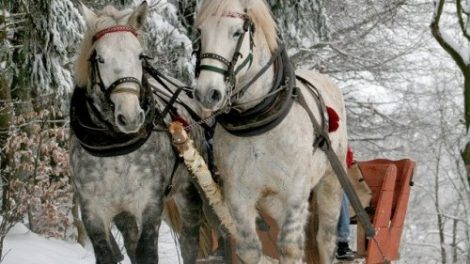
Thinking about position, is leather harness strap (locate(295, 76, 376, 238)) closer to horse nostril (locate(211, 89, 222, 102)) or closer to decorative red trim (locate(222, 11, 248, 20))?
decorative red trim (locate(222, 11, 248, 20))

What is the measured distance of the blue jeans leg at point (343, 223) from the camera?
561 centimetres

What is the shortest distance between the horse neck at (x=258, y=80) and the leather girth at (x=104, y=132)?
1.97ft

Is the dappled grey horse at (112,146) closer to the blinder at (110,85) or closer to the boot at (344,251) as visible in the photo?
the blinder at (110,85)

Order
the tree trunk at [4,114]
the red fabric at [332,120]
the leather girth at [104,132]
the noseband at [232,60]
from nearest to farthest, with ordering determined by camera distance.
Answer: the noseband at [232,60] → the leather girth at [104,132] → the red fabric at [332,120] → the tree trunk at [4,114]

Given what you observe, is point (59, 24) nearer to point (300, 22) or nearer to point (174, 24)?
point (174, 24)

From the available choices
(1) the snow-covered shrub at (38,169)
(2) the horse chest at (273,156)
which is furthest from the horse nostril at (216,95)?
(1) the snow-covered shrub at (38,169)

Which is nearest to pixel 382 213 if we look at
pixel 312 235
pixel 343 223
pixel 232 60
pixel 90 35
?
pixel 343 223

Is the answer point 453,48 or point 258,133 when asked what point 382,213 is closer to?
point 258,133

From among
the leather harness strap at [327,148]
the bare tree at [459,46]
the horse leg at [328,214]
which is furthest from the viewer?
the bare tree at [459,46]

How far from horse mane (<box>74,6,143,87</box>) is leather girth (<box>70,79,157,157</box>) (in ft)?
0.35

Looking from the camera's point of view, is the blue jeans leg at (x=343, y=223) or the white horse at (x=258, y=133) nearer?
the white horse at (x=258, y=133)

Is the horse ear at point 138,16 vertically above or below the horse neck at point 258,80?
above

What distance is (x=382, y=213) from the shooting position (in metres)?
5.46

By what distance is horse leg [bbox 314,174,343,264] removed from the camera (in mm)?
5262
